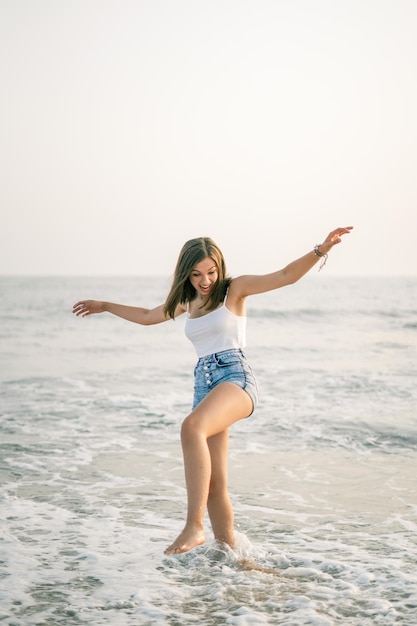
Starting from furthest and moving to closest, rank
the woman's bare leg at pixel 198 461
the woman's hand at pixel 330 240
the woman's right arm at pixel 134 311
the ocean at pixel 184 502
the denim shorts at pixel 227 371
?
1. the woman's right arm at pixel 134 311
2. the denim shorts at pixel 227 371
3. the woman's hand at pixel 330 240
4. the woman's bare leg at pixel 198 461
5. the ocean at pixel 184 502

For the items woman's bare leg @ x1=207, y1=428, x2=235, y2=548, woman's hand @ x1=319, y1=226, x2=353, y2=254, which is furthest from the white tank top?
woman's hand @ x1=319, y1=226, x2=353, y2=254

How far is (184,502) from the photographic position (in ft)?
21.7

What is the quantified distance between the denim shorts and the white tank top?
43mm

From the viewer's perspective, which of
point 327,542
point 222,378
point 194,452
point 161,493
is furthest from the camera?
point 161,493

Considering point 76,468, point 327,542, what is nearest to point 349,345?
point 76,468

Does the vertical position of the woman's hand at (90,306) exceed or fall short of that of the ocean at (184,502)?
it exceeds it

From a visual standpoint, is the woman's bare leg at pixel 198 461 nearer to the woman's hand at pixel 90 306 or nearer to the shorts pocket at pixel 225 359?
the shorts pocket at pixel 225 359

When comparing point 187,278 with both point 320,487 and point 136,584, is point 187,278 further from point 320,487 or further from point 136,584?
point 320,487

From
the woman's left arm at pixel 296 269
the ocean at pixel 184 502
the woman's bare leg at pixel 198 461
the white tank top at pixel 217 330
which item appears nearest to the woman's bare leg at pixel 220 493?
the ocean at pixel 184 502

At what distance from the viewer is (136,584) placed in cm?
466

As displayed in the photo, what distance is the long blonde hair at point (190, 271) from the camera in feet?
16.3

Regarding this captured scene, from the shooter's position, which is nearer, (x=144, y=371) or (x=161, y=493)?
(x=161, y=493)

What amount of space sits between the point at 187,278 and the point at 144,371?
1113cm

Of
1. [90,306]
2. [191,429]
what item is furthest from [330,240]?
[90,306]
